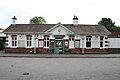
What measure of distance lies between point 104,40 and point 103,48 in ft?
4.26

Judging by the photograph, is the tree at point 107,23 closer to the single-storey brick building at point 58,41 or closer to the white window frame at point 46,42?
the single-storey brick building at point 58,41

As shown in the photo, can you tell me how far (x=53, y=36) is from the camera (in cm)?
3650

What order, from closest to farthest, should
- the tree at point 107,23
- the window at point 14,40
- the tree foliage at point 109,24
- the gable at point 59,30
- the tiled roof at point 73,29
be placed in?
the gable at point 59,30 → the window at point 14,40 → the tiled roof at point 73,29 → the tree foliage at point 109,24 → the tree at point 107,23

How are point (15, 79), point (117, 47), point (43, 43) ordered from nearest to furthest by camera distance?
1. point (15, 79)
2. point (43, 43)
3. point (117, 47)

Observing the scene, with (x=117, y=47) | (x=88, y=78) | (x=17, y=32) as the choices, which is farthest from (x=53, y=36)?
(x=88, y=78)

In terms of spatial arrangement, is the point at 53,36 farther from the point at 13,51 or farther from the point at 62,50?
the point at 13,51

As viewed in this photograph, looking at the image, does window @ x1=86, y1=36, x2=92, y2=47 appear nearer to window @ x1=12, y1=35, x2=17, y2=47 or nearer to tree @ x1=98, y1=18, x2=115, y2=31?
window @ x1=12, y1=35, x2=17, y2=47

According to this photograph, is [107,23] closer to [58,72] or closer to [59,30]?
[59,30]

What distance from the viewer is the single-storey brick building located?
119 ft

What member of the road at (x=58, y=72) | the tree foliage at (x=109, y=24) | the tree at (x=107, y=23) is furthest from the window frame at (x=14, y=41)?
the tree at (x=107, y=23)

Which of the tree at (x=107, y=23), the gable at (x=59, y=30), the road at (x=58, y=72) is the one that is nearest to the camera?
the road at (x=58, y=72)

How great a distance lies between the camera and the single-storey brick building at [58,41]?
36344mm

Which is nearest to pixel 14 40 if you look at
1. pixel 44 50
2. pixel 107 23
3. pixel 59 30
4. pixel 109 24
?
pixel 44 50

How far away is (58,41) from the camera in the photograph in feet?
120
